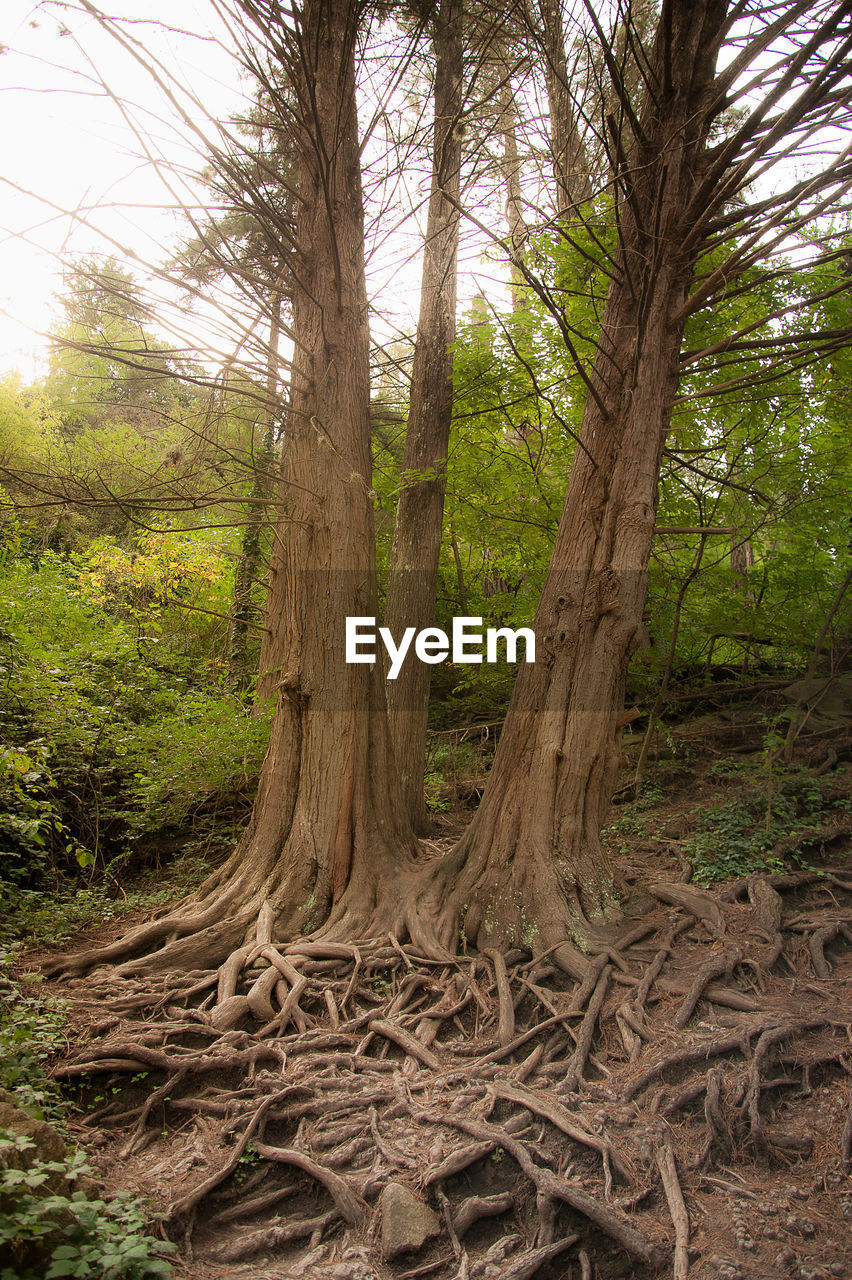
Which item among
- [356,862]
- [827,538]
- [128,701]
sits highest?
[827,538]

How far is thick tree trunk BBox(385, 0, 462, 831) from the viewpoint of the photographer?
6.98m

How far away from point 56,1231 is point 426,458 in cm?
642

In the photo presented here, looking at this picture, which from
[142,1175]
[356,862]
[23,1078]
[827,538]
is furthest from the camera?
[827,538]

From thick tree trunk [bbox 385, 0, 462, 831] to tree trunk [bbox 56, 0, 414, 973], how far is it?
1.30 meters

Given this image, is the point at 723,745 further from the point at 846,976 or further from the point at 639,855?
the point at 846,976

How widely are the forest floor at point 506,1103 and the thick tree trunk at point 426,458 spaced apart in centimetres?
255

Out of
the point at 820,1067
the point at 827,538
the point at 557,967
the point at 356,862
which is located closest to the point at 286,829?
the point at 356,862

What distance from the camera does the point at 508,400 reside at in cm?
804

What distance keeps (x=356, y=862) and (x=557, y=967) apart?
5.20 ft

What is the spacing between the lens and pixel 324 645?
540cm

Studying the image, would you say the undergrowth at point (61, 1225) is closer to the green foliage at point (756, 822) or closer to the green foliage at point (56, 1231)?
the green foliage at point (56, 1231)

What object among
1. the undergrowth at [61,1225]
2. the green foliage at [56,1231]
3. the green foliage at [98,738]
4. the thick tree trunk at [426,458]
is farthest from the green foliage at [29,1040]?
the thick tree trunk at [426,458]

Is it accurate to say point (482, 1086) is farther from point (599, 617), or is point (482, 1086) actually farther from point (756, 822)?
point (756, 822)

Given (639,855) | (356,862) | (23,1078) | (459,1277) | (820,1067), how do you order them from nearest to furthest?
1. (459,1277)
2. (23,1078)
3. (820,1067)
4. (356,862)
5. (639,855)
